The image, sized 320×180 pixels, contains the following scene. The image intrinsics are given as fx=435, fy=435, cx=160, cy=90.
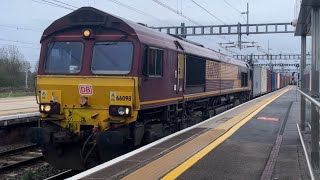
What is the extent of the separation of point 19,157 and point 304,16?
8.99 meters

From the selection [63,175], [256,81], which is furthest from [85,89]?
[256,81]

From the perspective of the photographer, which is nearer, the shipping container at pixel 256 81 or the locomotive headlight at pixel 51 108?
the locomotive headlight at pixel 51 108

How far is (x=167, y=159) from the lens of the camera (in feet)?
25.5

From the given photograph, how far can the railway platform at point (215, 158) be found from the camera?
6.71 m

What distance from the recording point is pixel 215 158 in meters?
7.99

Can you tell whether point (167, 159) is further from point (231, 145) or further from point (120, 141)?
point (231, 145)

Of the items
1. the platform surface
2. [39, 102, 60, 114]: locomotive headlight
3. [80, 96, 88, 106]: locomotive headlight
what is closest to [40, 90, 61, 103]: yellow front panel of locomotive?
[39, 102, 60, 114]: locomotive headlight

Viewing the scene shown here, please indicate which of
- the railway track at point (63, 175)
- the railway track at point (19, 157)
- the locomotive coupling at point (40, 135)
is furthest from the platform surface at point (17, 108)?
the locomotive coupling at point (40, 135)

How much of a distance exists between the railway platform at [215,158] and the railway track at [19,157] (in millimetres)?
4359

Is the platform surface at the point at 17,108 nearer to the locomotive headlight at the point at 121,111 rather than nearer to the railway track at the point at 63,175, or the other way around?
the railway track at the point at 63,175

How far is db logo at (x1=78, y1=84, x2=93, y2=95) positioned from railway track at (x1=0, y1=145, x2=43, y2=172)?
333cm

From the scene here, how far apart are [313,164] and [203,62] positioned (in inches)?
379

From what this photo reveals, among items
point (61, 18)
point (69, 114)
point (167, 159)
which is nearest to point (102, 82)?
point (69, 114)

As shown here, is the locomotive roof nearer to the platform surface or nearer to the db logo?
the db logo
